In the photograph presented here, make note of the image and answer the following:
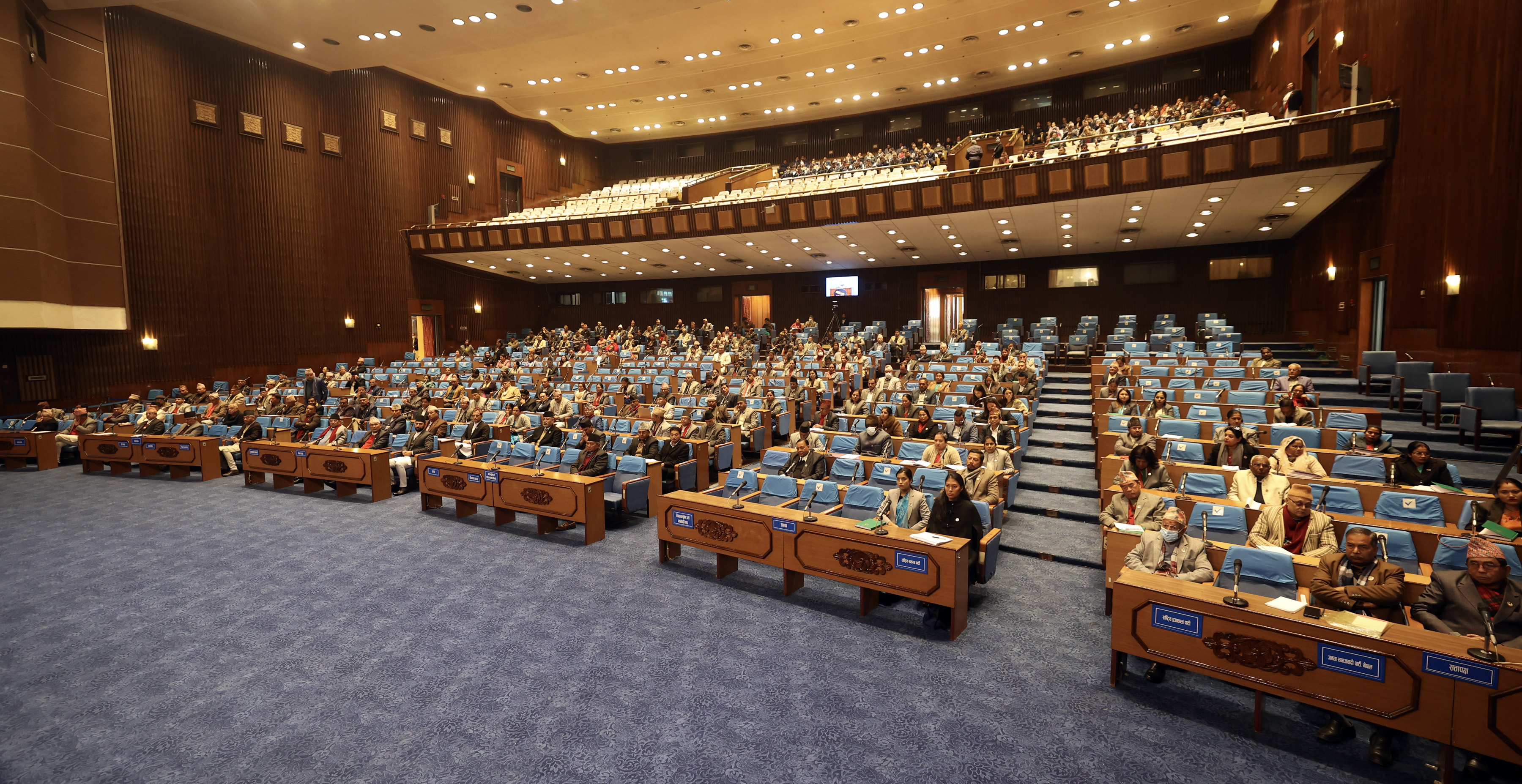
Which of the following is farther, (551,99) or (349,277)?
(551,99)

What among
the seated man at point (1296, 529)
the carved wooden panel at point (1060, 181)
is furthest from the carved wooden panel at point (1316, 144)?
the seated man at point (1296, 529)

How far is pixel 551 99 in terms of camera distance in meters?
21.3

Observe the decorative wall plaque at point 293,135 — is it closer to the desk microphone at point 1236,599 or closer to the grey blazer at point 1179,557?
the grey blazer at point 1179,557

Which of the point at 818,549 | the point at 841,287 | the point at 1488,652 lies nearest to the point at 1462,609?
the point at 1488,652

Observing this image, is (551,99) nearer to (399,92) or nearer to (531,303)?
(399,92)

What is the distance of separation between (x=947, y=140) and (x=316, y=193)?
18.9 metres

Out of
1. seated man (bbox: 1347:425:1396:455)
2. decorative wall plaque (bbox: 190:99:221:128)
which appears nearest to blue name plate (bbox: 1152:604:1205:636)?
seated man (bbox: 1347:425:1396:455)

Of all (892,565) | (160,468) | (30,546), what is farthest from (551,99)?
(892,565)

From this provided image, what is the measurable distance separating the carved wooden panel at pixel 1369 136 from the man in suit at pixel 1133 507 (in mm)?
8511

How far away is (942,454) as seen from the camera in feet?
20.9

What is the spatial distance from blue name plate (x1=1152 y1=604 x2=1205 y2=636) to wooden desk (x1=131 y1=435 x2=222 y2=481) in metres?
11.9

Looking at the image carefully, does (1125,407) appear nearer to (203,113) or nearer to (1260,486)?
(1260,486)

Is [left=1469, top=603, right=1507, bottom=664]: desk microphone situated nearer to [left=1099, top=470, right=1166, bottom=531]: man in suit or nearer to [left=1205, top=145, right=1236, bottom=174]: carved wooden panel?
[left=1099, top=470, right=1166, bottom=531]: man in suit

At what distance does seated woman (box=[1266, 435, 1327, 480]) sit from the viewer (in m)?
5.41
